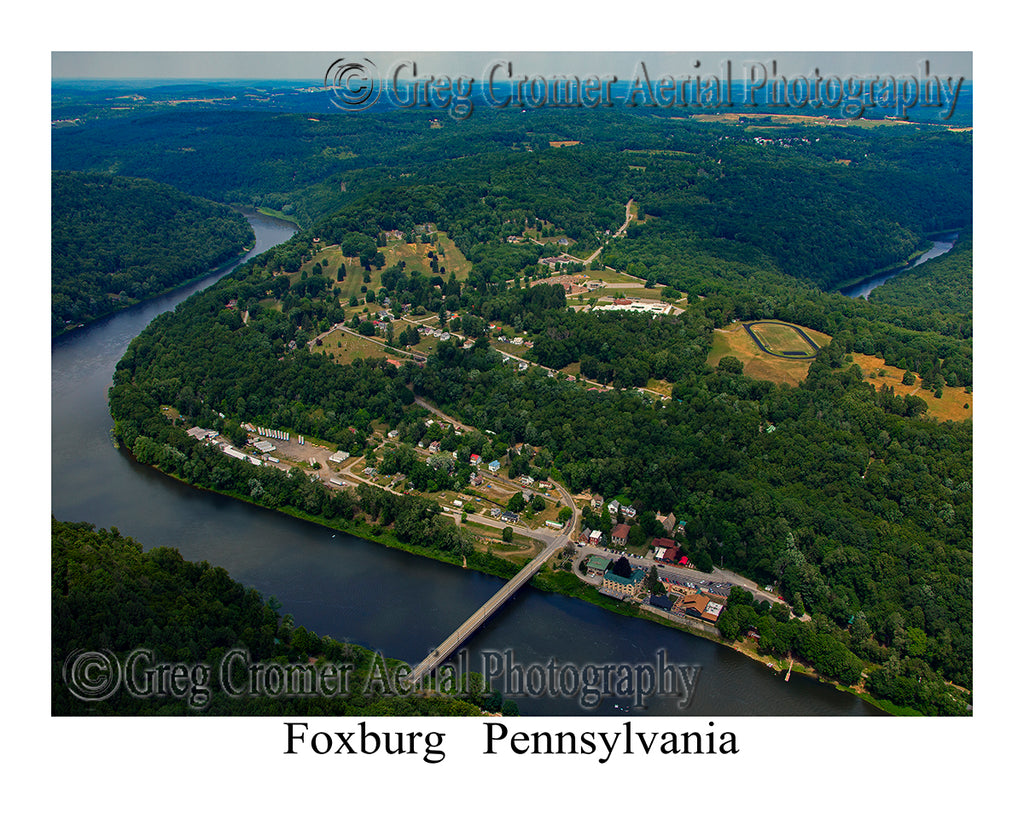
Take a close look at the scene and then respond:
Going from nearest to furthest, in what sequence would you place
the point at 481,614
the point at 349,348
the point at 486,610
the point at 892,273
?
the point at 481,614, the point at 486,610, the point at 349,348, the point at 892,273

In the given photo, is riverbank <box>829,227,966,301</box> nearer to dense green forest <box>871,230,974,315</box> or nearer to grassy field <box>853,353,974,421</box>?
dense green forest <box>871,230,974,315</box>

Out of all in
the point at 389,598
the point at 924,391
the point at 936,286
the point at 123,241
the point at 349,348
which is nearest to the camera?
the point at 389,598

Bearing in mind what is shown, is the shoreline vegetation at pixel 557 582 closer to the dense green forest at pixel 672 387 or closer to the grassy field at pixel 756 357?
the dense green forest at pixel 672 387

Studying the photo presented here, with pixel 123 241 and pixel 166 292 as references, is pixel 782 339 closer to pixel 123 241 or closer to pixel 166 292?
pixel 166 292

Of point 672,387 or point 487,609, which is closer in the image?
point 487,609

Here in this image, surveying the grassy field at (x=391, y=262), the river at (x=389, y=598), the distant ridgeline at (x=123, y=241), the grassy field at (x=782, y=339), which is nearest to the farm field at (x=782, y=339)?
the grassy field at (x=782, y=339)

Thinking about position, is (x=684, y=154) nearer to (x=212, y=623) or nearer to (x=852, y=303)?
(x=852, y=303)

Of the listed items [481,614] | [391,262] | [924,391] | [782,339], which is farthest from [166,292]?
[924,391]
